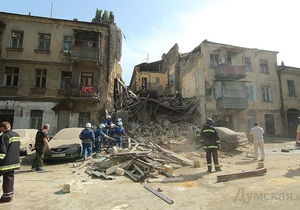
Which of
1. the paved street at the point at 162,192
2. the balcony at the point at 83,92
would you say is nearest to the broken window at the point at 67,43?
the balcony at the point at 83,92

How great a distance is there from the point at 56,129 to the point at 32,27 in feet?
32.2

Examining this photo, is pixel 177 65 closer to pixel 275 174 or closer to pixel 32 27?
pixel 32 27

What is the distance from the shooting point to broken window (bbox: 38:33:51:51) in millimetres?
17312

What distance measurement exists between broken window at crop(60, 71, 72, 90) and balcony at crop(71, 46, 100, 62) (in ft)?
5.98

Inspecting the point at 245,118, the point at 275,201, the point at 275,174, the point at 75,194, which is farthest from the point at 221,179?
the point at 245,118

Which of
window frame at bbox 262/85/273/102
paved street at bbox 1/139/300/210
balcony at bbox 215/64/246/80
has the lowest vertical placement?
paved street at bbox 1/139/300/210

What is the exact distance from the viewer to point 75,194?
464 centimetres

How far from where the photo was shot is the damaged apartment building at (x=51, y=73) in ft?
53.6

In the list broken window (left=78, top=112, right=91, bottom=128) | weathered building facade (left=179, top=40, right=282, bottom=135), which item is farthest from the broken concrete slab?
broken window (left=78, top=112, right=91, bottom=128)

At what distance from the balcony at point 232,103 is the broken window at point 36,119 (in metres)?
17.5

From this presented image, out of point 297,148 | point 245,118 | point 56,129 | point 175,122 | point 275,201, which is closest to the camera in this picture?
point 275,201

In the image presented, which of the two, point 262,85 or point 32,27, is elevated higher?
point 32,27

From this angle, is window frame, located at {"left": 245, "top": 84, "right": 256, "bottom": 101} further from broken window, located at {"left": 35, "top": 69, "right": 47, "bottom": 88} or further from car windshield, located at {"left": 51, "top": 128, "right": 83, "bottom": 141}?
broken window, located at {"left": 35, "top": 69, "right": 47, "bottom": 88}

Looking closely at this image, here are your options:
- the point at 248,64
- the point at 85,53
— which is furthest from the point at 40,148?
the point at 248,64
